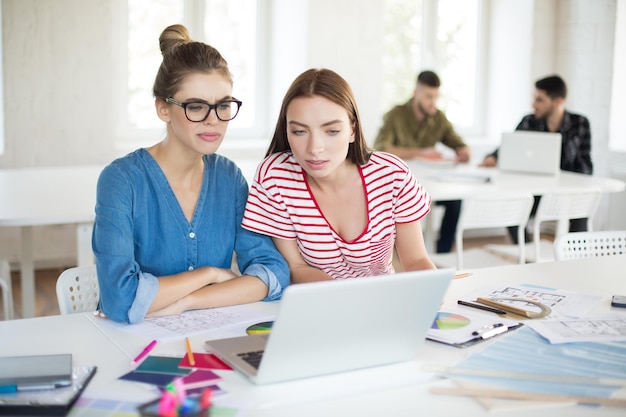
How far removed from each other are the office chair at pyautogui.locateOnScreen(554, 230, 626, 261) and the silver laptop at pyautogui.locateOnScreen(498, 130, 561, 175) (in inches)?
70.1

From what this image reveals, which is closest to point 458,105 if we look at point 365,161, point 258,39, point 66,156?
point 258,39

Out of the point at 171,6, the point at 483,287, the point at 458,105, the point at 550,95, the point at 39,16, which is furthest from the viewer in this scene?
the point at 458,105

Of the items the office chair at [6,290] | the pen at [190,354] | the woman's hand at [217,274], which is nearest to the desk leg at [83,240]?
the office chair at [6,290]

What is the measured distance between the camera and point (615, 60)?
5.87 metres

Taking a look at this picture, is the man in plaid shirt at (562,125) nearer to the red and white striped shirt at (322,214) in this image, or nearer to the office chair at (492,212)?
the office chair at (492,212)

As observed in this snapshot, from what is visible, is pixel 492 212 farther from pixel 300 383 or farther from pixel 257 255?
pixel 300 383

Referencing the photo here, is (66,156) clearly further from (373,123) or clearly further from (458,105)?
(458,105)

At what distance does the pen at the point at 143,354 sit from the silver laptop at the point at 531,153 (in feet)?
11.0

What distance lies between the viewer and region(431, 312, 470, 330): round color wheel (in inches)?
70.7

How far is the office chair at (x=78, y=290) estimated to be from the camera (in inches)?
81.7

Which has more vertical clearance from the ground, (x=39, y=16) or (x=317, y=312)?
(x=39, y=16)

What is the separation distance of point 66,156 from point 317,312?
397 cm

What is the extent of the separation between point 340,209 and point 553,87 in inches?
132

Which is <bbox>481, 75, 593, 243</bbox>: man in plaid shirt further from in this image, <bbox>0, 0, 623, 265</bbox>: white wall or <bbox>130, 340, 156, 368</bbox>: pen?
<bbox>130, 340, 156, 368</bbox>: pen
